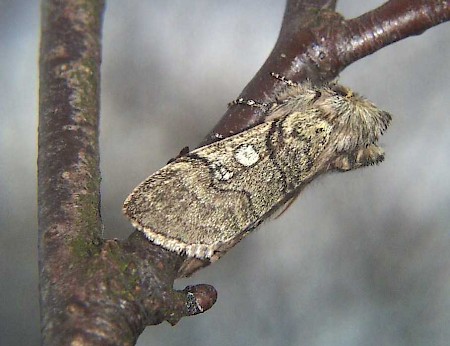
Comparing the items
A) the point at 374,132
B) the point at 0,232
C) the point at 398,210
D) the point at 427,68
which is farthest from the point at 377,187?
the point at 0,232

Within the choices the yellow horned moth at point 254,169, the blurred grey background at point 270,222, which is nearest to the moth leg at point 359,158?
the yellow horned moth at point 254,169

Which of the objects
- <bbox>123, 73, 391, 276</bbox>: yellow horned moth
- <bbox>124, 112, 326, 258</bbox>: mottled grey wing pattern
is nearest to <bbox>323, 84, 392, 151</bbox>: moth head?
<bbox>123, 73, 391, 276</bbox>: yellow horned moth

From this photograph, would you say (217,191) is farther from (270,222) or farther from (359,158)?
(270,222)

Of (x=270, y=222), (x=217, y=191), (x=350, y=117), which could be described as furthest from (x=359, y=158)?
(x=270, y=222)

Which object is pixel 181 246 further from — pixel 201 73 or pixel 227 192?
pixel 201 73

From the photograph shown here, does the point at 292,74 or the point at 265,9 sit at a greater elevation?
the point at 265,9

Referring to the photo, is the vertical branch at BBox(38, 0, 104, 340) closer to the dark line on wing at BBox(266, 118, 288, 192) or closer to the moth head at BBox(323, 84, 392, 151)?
the dark line on wing at BBox(266, 118, 288, 192)

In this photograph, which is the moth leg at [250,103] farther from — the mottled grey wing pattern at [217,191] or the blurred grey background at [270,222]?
the blurred grey background at [270,222]
